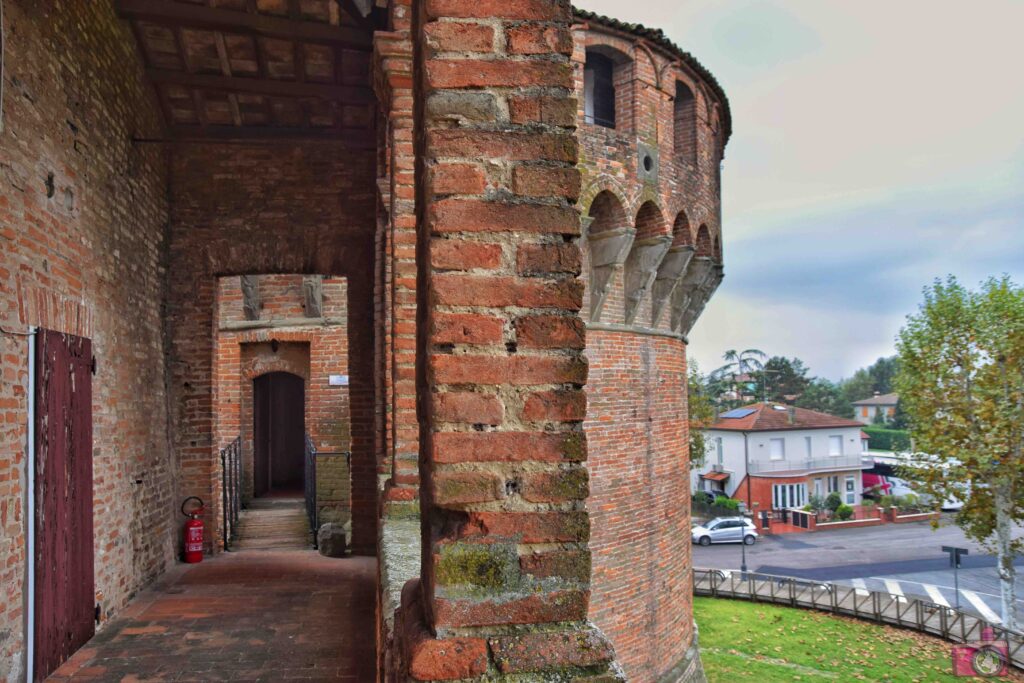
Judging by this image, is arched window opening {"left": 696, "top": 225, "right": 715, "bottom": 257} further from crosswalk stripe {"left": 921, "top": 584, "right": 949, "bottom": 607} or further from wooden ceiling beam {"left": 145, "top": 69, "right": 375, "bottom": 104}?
crosswalk stripe {"left": 921, "top": 584, "right": 949, "bottom": 607}

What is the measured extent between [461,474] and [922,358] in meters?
17.3

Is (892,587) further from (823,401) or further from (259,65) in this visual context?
(823,401)

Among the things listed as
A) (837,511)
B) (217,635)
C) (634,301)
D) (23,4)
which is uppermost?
(23,4)

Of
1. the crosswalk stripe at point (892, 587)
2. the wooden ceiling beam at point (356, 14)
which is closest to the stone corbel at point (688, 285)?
the wooden ceiling beam at point (356, 14)

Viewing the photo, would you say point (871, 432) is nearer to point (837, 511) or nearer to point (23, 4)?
point (837, 511)

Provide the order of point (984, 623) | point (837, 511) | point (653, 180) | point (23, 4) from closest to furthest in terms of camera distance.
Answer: point (23, 4) → point (653, 180) → point (984, 623) → point (837, 511)

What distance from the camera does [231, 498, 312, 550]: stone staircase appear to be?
9.59m

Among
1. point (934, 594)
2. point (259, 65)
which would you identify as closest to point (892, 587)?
point (934, 594)

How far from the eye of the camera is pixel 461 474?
1.80 m

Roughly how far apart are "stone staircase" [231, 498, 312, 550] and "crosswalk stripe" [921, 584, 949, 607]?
1648 centimetres

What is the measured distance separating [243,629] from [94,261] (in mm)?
3173

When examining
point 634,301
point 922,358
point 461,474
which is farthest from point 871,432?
point 461,474

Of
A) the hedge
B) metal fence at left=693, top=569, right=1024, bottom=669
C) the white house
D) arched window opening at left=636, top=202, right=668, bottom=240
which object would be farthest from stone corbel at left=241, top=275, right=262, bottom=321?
the white house

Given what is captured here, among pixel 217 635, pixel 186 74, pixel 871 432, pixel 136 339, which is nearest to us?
pixel 217 635
